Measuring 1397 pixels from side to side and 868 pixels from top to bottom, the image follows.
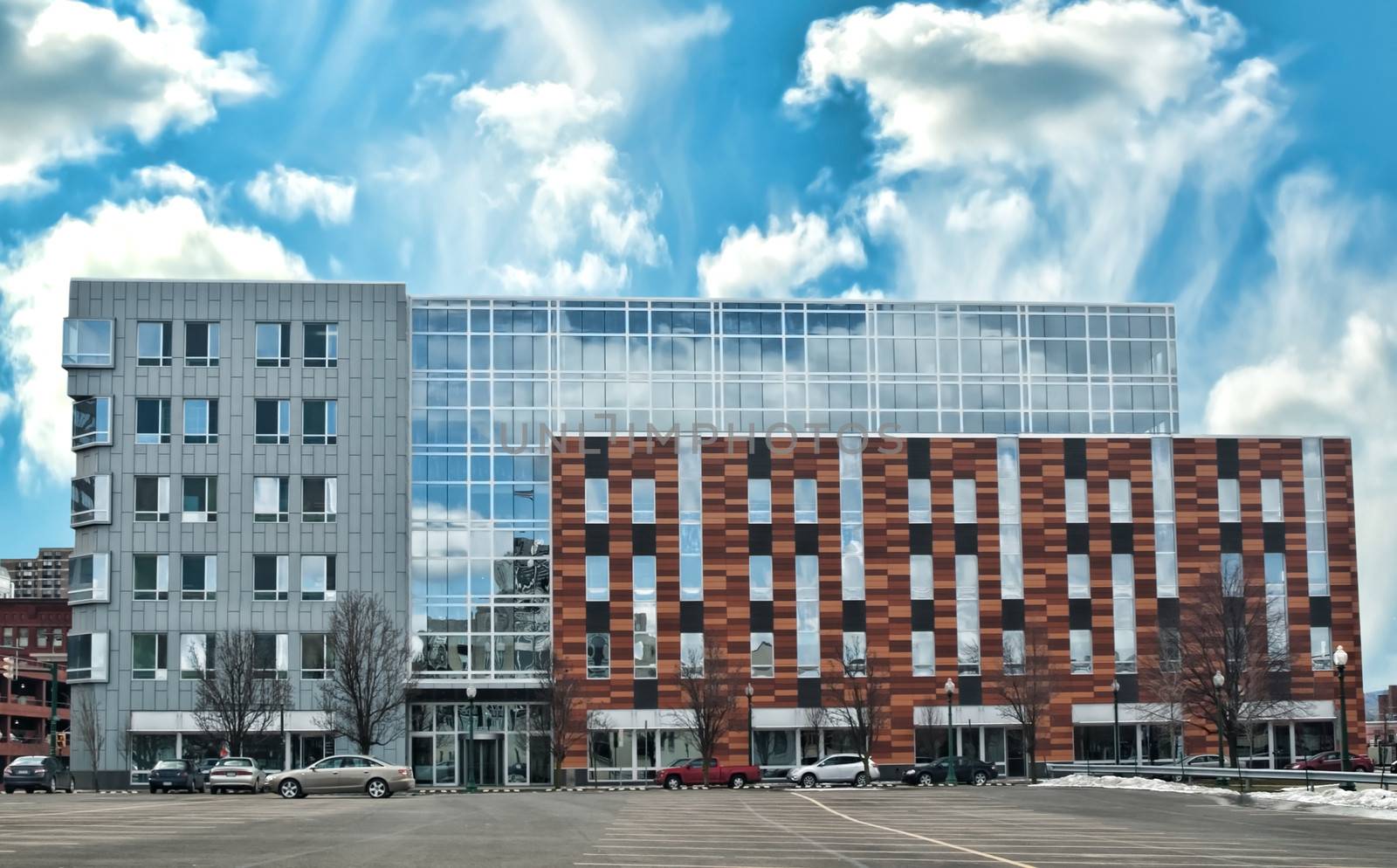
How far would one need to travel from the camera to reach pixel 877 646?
87.8 meters

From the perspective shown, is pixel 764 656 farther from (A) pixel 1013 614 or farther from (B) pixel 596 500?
(A) pixel 1013 614

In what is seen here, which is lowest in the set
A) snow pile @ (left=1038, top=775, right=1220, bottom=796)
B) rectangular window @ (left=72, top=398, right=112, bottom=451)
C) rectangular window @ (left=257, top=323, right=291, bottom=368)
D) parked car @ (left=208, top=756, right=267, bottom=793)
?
snow pile @ (left=1038, top=775, right=1220, bottom=796)

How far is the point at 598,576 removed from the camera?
87.4 meters

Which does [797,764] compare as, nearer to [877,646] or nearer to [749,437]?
[877,646]

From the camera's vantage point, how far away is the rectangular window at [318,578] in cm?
8619

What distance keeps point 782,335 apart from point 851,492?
10186 mm

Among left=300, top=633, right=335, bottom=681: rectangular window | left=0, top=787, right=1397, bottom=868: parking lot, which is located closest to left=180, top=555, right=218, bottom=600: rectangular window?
left=300, top=633, right=335, bottom=681: rectangular window

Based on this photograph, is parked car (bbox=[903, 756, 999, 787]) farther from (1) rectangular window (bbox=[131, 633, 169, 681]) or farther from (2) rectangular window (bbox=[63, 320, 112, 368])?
(2) rectangular window (bbox=[63, 320, 112, 368])

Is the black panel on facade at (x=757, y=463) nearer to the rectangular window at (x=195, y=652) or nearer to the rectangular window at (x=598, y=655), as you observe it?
the rectangular window at (x=598, y=655)

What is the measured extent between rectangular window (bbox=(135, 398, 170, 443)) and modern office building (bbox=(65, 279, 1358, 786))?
17 centimetres

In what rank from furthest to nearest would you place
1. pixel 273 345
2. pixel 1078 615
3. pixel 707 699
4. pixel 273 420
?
pixel 1078 615 → pixel 273 345 → pixel 273 420 → pixel 707 699

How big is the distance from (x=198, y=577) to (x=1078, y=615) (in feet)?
154

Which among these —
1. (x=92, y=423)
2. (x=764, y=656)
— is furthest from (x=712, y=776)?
(x=92, y=423)

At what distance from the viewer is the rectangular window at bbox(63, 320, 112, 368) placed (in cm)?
8588
